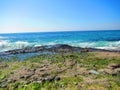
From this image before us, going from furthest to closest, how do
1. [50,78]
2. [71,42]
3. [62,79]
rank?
[71,42] → [50,78] → [62,79]

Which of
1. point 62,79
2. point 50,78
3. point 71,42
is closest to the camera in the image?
point 62,79

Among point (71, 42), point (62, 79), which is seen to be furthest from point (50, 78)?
point (71, 42)

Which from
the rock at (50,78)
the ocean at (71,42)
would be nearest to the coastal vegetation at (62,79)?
the rock at (50,78)

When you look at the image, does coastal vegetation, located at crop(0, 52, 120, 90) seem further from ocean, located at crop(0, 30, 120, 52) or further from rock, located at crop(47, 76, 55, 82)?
ocean, located at crop(0, 30, 120, 52)

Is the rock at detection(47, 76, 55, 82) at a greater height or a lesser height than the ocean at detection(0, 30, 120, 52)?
greater

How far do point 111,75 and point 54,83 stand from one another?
2.58 m

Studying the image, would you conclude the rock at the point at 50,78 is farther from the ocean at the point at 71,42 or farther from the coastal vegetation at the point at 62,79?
the ocean at the point at 71,42

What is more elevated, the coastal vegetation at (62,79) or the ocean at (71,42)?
the coastal vegetation at (62,79)

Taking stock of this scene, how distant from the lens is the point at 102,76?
6934 mm

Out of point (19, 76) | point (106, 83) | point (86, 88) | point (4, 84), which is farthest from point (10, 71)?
point (106, 83)

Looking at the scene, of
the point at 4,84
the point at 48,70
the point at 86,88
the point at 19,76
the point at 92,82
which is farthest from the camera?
the point at 48,70

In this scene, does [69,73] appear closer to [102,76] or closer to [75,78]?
[75,78]

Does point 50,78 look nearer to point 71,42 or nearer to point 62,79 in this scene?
point 62,79

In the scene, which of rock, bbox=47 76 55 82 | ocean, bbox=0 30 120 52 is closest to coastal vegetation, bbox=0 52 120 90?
rock, bbox=47 76 55 82
